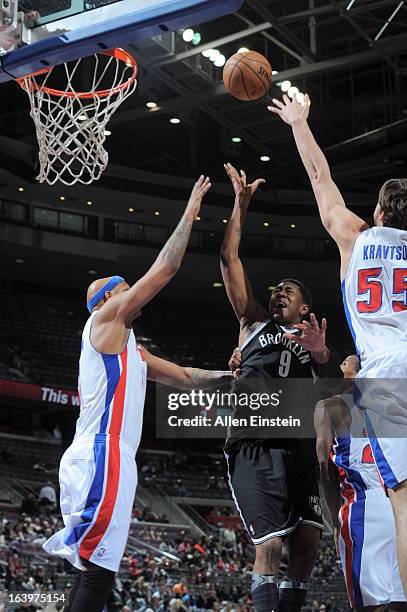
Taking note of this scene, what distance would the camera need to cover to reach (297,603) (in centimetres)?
443

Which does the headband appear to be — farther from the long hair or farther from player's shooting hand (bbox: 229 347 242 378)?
the long hair

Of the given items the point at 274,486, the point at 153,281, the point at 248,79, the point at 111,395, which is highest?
the point at 248,79

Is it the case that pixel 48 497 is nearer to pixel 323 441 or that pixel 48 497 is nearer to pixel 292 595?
pixel 292 595

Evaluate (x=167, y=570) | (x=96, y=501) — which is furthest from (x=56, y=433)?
(x=96, y=501)

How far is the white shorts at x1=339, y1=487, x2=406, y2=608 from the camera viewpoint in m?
4.09

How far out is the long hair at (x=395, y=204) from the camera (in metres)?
3.61

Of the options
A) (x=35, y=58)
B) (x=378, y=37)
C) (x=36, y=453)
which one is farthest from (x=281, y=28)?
(x=36, y=453)

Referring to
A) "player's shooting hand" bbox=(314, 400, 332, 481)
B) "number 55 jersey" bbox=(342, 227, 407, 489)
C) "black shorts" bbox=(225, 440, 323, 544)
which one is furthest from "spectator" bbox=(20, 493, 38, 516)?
"number 55 jersey" bbox=(342, 227, 407, 489)

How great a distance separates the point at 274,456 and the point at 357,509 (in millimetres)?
522

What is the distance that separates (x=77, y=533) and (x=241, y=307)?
169cm

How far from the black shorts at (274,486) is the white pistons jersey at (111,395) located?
0.63 meters

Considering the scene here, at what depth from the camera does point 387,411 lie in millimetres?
3307

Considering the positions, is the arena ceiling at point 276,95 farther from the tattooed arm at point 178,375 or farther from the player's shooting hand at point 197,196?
the tattooed arm at point 178,375

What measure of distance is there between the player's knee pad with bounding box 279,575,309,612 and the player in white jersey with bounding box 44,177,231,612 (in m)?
0.98
